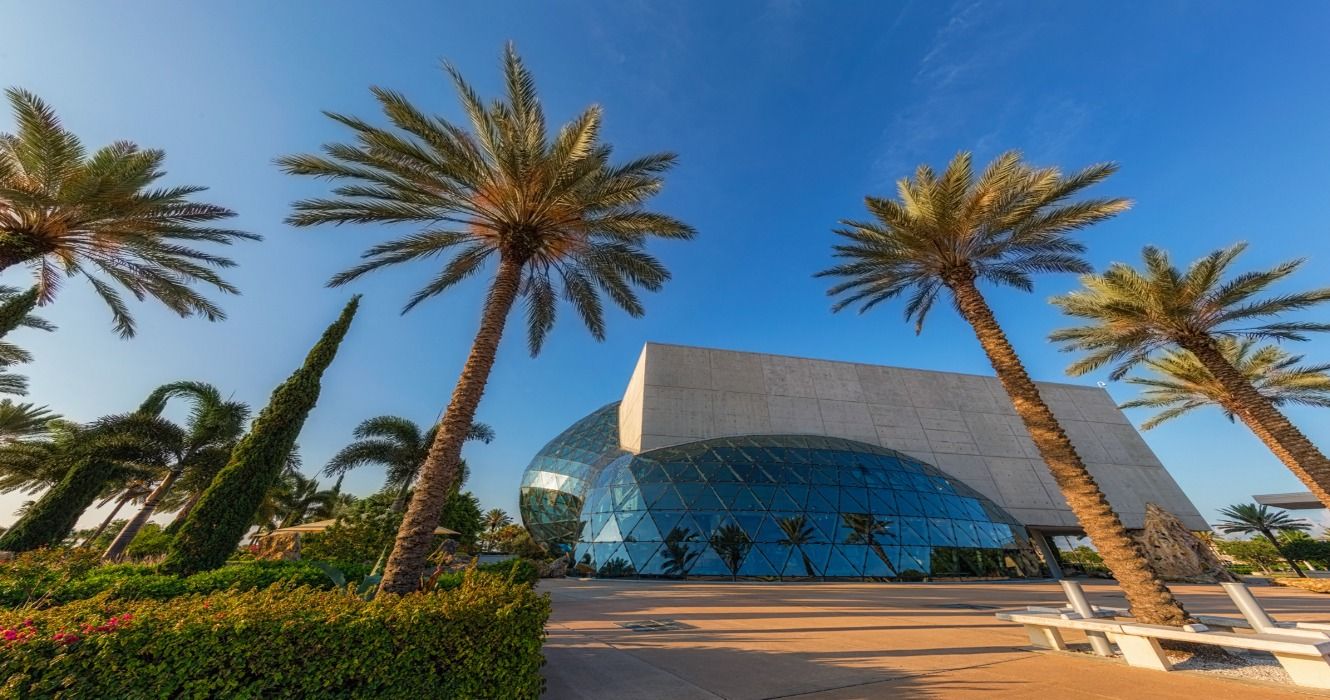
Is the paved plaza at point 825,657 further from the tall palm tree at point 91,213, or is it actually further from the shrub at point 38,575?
the tall palm tree at point 91,213

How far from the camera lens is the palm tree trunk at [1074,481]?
673 centimetres

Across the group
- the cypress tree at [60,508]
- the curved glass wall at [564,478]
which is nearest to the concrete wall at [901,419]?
the curved glass wall at [564,478]

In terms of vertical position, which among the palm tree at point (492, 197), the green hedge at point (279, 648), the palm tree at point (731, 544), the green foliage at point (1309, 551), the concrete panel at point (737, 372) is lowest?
the green hedge at point (279, 648)

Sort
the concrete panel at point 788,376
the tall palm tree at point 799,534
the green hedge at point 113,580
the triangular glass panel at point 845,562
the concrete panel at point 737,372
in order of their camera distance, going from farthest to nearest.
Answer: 1. the concrete panel at point 788,376
2. the concrete panel at point 737,372
3. the tall palm tree at point 799,534
4. the triangular glass panel at point 845,562
5. the green hedge at point 113,580

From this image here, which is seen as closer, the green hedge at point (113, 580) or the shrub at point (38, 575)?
the shrub at point (38, 575)

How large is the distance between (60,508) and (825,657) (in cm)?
2961

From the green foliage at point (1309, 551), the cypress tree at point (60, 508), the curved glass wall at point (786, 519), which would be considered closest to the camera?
the cypress tree at point (60, 508)

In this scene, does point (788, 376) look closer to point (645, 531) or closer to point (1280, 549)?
point (645, 531)

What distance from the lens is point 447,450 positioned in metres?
7.80

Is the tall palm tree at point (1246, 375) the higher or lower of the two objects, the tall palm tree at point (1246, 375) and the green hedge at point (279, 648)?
the higher

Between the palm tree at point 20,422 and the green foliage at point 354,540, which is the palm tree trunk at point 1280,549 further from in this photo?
the palm tree at point 20,422

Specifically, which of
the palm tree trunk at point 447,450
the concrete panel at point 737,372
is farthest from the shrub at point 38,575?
the concrete panel at point 737,372

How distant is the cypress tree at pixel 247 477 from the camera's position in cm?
1259

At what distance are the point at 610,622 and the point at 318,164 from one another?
36.0ft
